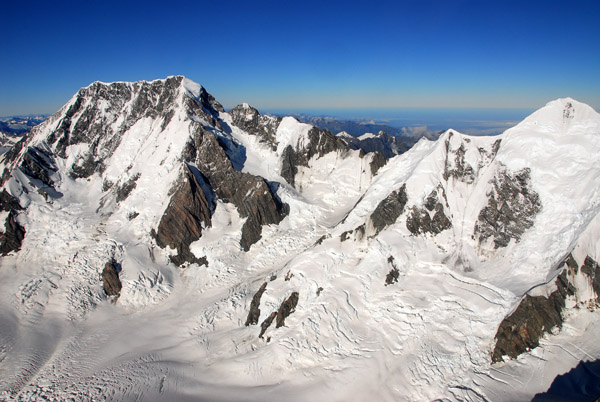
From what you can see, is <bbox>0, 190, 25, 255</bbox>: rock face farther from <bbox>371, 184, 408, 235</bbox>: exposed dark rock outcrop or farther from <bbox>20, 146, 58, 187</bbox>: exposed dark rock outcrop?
<bbox>371, 184, 408, 235</bbox>: exposed dark rock outcrop

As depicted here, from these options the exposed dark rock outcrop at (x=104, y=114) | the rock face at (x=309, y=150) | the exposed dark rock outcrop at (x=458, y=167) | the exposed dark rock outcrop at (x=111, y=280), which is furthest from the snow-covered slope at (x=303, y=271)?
the exposed dark rock outcrop at (x=104, y=114)

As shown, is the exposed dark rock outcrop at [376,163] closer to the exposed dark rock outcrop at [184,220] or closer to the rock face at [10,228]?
the exposed dark rock outcrop at [184,220]

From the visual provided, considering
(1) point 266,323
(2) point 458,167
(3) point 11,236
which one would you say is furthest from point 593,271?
(3) point 11,236

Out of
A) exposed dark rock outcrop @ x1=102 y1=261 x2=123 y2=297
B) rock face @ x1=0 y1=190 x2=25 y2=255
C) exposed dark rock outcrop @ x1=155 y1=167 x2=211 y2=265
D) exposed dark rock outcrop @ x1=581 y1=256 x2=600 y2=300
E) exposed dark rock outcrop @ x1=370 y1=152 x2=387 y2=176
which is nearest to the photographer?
exposed dark rock outcrop @ x1=581 y1=256 x2=600 y2=300

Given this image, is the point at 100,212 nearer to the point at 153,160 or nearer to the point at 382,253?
the point at 153,160

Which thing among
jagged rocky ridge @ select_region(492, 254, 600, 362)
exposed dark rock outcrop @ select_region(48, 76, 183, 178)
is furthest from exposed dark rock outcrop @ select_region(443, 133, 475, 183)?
exposed dark rock outcrop @ select_region(48, 76, 183, 178)
